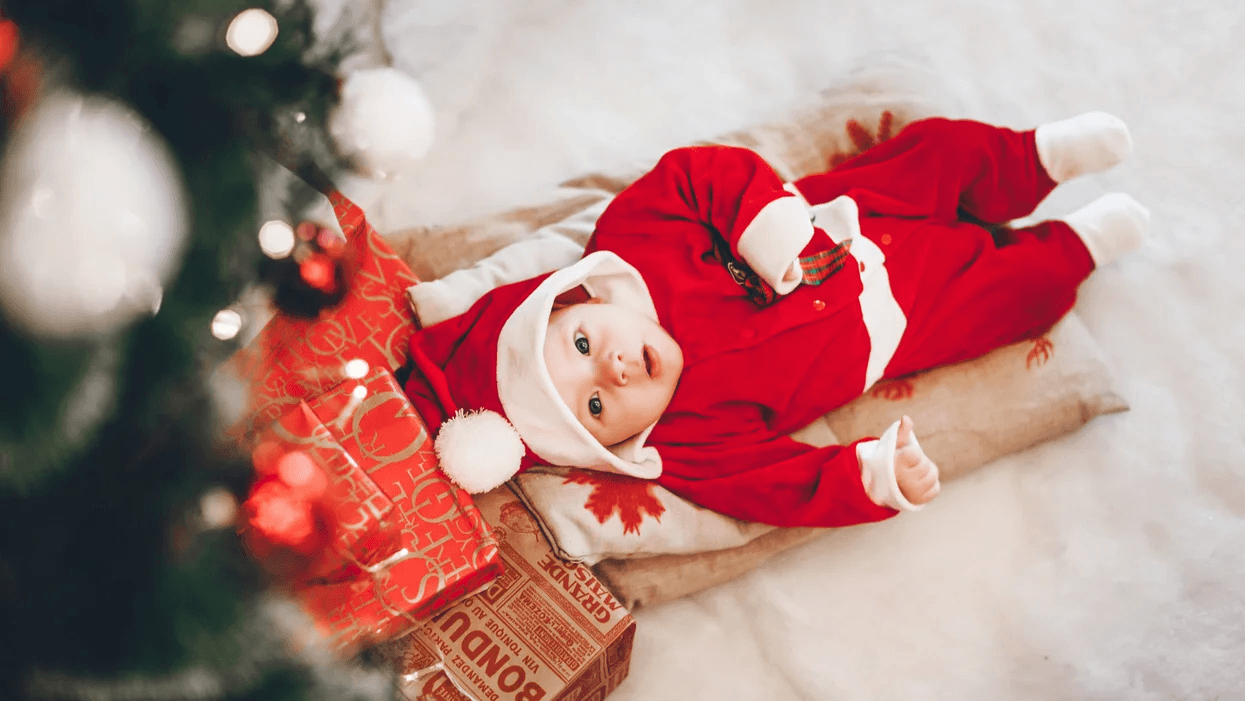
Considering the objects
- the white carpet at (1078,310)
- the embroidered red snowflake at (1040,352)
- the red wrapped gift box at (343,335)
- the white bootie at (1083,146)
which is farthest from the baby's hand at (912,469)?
the red wrapped gift box at (343,335)

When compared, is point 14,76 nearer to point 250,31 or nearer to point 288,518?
point 250,31

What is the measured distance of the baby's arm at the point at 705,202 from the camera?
1040 mm

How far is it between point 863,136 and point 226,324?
111cm

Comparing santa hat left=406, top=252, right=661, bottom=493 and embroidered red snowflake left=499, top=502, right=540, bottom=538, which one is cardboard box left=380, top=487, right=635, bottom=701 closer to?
embroidered red snowflake left=499, top=502, right=540, bottom=538

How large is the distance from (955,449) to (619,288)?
1.78ft

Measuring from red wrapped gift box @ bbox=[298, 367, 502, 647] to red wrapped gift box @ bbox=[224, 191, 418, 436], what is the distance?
0.05m

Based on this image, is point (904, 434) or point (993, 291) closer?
point (904, 434)

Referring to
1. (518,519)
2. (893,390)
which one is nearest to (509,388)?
(518,519)

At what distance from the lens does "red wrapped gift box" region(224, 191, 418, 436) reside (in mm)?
838

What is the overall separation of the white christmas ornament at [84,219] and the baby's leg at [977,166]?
98 cm

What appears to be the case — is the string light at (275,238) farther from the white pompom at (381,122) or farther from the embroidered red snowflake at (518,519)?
the embroidered red snowflake at (518,519)

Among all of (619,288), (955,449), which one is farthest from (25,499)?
(955,449)

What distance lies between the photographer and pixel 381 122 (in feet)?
2.21

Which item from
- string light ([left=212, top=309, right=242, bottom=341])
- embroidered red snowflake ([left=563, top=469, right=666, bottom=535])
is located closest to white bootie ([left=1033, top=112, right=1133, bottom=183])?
embroidered red snowflake ([left=563, top=469, right=666, bottom=535])
